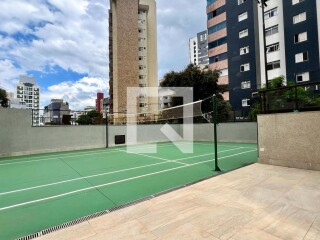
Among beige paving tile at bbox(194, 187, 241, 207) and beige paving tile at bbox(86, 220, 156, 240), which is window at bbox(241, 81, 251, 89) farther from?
beige paving tile at bbox(86, 220, 156, 240)

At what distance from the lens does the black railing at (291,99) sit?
6051 mm

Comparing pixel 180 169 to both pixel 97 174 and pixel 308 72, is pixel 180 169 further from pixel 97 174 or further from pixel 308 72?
pixel 308 72

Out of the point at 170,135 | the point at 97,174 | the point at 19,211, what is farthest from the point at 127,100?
the point at 19,211

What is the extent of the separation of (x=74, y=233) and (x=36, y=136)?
410 inches

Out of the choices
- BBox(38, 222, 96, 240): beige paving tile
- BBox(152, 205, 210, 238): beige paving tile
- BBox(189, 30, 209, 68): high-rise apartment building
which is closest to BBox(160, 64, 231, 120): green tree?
BBox(152, 205, 210, 238): beige paving tile

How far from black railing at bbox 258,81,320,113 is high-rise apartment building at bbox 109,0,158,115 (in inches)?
1321

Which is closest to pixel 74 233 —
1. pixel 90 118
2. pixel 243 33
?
pixel 90 118

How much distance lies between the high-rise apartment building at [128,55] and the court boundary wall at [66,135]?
2405 cm

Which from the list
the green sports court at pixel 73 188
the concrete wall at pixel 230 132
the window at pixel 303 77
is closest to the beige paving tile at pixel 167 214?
the green sports court at pixel 73 188

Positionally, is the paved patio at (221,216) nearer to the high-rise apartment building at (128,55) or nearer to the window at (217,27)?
the window at (217,27)

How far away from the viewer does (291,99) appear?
20.9ft

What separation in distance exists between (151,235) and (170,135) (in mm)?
15085

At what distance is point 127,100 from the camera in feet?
138

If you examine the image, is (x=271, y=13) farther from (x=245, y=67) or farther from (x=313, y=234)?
(x=313, y=234)
